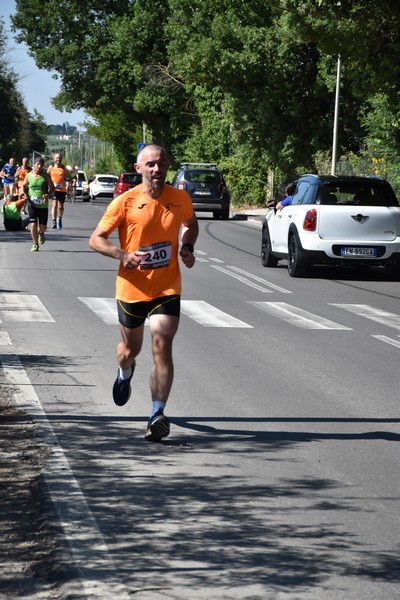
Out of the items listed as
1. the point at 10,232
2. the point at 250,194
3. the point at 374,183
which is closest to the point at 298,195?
the point at 374,183

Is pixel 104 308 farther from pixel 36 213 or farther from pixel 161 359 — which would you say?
pixel 36 213

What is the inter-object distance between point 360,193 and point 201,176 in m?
23.9

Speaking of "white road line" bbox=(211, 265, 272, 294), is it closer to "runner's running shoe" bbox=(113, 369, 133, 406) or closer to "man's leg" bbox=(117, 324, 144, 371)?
"runner's running shoe" bbox=(113, 369, 133, 406)

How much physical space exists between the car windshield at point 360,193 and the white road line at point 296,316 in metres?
4.03

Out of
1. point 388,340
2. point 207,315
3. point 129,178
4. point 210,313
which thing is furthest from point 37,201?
point 129,178

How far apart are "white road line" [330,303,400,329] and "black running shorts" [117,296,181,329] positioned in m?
6.83

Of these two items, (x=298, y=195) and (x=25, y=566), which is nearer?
(x=25, y=566)

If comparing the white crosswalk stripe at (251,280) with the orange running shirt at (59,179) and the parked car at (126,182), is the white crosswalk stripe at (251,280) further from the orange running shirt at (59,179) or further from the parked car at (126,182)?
the parked car at (126,182)

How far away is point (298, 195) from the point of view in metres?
21.5

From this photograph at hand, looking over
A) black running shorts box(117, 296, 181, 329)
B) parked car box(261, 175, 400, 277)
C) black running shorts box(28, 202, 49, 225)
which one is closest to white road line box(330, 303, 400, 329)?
parked car box(261, 175, 400, 277)

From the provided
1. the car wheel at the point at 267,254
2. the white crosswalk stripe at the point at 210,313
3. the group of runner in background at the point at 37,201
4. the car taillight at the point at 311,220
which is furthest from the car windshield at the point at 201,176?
the white crosswalk stripe at the point at 210,313

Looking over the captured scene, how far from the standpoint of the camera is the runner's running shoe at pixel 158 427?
7.77m

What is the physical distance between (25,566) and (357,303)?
40.4 ft

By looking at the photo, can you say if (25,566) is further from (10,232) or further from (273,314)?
(10,232)
